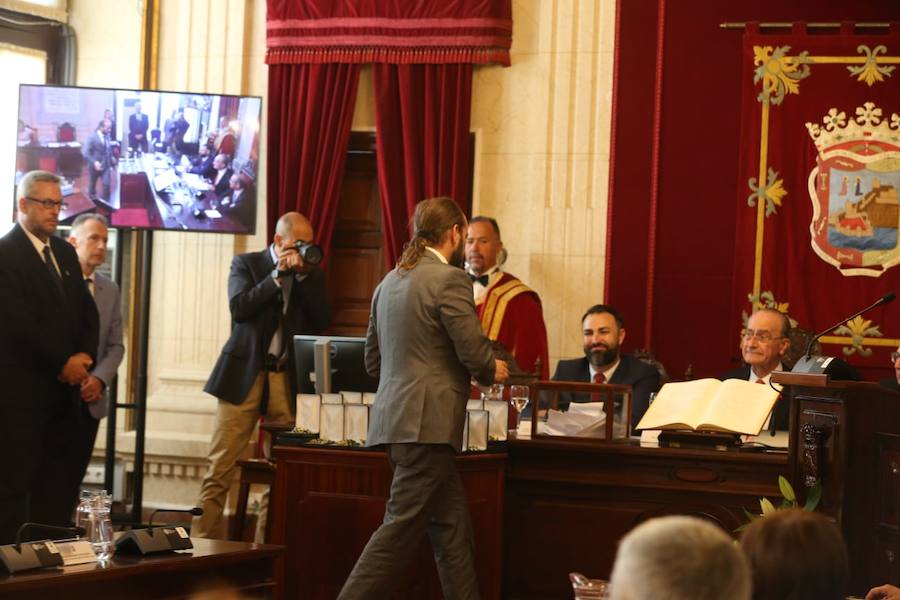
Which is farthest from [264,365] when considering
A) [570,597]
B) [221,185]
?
[570,597]

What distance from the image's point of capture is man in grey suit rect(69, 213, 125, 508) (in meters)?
5.61

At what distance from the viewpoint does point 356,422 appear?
4.48 m

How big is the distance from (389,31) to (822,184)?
2308 mm

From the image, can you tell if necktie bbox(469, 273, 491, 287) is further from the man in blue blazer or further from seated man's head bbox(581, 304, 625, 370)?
the man in blue blazer

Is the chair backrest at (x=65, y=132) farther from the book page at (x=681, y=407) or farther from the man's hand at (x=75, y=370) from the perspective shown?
the book page at (x=681, y=407)

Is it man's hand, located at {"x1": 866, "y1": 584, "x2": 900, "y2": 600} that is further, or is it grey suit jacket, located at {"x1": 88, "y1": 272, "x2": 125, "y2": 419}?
grey suit jacket, located at {"x1": 88, "y1": 272, "x2": 125, "y2": 419}

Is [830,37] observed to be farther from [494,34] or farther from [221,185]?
[221,185]

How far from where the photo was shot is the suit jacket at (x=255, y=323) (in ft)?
19.6

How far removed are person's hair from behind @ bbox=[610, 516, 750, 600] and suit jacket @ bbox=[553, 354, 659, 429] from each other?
3.89 metres

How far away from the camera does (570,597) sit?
14.9ft

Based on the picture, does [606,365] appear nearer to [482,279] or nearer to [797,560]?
[482,279]

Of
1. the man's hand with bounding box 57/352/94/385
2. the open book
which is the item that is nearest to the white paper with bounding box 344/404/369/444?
the open book

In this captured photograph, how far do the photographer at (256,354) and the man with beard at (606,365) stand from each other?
48.0 inches

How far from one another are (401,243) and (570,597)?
8.45ft
